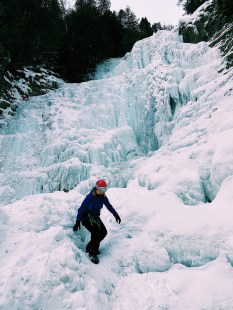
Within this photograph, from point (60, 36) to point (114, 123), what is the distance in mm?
8543

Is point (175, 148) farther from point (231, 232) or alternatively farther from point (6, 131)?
point (6, 131)

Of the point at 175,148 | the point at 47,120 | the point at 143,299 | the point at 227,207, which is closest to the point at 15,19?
the point at 47,120

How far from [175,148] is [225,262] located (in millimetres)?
6263

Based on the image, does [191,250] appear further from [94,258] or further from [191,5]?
[191,5]

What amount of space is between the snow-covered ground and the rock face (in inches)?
24.3

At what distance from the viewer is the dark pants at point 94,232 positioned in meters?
5.30

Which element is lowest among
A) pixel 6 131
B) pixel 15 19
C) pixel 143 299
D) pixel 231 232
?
pixel 143 299

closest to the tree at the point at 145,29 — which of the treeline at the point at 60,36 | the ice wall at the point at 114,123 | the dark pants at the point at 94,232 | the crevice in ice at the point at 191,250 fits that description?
the treeline at the point at 60,36

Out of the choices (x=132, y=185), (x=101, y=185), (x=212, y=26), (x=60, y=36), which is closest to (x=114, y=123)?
(x=132, y=185)

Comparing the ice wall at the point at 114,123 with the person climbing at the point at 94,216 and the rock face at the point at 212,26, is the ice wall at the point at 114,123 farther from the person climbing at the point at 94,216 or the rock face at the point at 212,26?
the person climbing at the point at 94,216

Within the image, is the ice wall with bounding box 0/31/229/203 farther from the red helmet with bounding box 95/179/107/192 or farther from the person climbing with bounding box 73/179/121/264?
the red helmet with bounding box 95/179/107/192

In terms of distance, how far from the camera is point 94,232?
212 inches

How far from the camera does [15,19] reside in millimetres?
14766

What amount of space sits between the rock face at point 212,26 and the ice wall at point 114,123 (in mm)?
540
